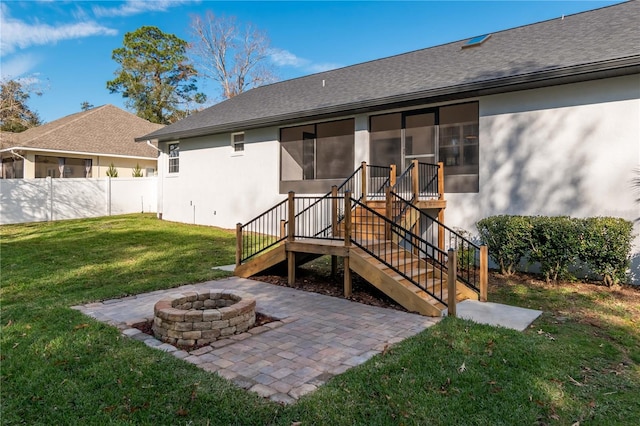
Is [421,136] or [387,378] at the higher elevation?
[421,136]

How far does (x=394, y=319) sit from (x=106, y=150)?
63.0 feet

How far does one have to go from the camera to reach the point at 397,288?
17.7 ft

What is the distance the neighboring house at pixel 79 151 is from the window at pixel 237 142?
30.6 ft

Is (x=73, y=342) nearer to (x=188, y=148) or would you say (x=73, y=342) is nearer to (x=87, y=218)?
(x=188, y=148)

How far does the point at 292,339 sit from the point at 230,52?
29232 mm

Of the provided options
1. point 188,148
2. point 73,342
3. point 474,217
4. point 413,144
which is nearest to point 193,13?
point 188,148

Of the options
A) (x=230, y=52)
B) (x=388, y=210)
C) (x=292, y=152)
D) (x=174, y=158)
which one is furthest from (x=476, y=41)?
(x=230, y=52)

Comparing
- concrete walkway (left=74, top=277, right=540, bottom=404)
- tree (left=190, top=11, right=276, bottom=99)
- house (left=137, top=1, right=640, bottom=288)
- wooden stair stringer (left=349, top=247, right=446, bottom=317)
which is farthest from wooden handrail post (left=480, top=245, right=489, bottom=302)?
tree (left=190, top=11, right=276, bottom=99)

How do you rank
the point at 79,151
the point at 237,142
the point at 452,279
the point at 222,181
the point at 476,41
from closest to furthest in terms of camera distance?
the point at 452,279 < the point at 476,41 < the point at 237,142 < the point at 222,181 < the point at 79,151

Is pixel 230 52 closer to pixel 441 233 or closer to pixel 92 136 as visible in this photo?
pixel 92 136

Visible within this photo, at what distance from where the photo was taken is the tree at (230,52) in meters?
28.8

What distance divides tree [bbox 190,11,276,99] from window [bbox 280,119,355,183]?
747 inches

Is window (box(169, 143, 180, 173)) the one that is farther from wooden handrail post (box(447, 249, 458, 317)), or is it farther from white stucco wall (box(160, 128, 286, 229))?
wooden handrail post (box(447, 249, 458, 317))

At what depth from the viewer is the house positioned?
693 centimetres
